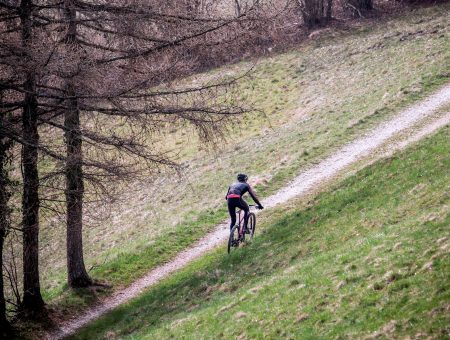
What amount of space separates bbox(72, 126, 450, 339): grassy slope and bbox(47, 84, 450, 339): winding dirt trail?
80cm

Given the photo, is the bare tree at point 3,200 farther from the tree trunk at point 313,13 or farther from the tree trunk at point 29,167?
the tree trunk at point 313,13

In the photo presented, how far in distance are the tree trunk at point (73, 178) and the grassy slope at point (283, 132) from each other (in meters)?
0.64

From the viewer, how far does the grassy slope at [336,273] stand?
9.48 meters

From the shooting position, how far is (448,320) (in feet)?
27.1

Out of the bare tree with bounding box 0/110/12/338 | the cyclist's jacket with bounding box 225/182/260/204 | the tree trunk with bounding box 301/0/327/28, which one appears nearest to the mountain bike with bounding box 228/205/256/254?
the cyclist's jacket with bounding box 225/182/260/204

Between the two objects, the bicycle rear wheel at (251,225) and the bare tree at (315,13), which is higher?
the bare tree at (315,13)

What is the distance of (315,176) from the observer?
843 inches

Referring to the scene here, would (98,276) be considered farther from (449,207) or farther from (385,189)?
(449,207)

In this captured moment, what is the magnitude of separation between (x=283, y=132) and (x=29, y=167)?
1529 cm

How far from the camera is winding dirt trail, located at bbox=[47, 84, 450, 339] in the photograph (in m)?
17.1

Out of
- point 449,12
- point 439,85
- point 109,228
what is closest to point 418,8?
point 449,12

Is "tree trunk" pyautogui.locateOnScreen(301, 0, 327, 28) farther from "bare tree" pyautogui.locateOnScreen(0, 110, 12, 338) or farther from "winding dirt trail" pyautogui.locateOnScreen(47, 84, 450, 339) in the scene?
"bare tree" pyautogui.locateOnScreen(0, 110, 12, 338)

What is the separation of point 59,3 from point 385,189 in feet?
31.0

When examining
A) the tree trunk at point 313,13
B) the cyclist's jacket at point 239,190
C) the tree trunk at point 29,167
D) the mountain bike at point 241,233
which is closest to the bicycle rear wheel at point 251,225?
the mountain bike at point 241,233
